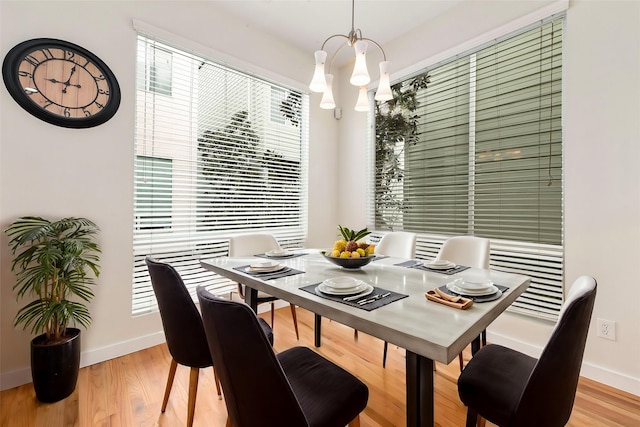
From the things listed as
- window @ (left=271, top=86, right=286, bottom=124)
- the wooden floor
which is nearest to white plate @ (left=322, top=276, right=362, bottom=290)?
the wooden floor

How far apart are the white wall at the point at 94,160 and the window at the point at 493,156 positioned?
2035 millimetres

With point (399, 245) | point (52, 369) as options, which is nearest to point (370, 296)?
point (399, 245)

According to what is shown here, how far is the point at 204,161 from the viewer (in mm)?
2643

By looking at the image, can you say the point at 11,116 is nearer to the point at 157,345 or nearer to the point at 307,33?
the point at 157,345

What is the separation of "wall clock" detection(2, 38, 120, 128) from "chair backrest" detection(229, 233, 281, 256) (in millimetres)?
1273

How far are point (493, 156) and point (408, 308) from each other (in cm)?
199

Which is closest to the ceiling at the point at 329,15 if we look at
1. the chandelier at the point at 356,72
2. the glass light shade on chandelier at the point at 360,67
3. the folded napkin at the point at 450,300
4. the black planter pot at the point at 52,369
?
the chandelier at the point at 356,72

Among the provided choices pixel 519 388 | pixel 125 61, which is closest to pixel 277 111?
pixel 125 61

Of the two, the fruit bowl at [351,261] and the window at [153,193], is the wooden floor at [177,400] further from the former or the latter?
the window at [153,193]

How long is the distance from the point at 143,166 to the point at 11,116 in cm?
75

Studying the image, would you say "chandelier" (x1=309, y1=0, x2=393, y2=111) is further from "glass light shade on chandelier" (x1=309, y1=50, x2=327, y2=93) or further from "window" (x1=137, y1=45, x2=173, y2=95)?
"window" (x1=137, y1=45, x2=173, y2=95)

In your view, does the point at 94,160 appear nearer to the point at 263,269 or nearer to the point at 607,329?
the point at 263,269

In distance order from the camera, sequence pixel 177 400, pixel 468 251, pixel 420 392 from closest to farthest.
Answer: pixel 420 392 → pixel 177 400 → pixel 468 251

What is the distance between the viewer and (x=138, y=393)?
1733mm
